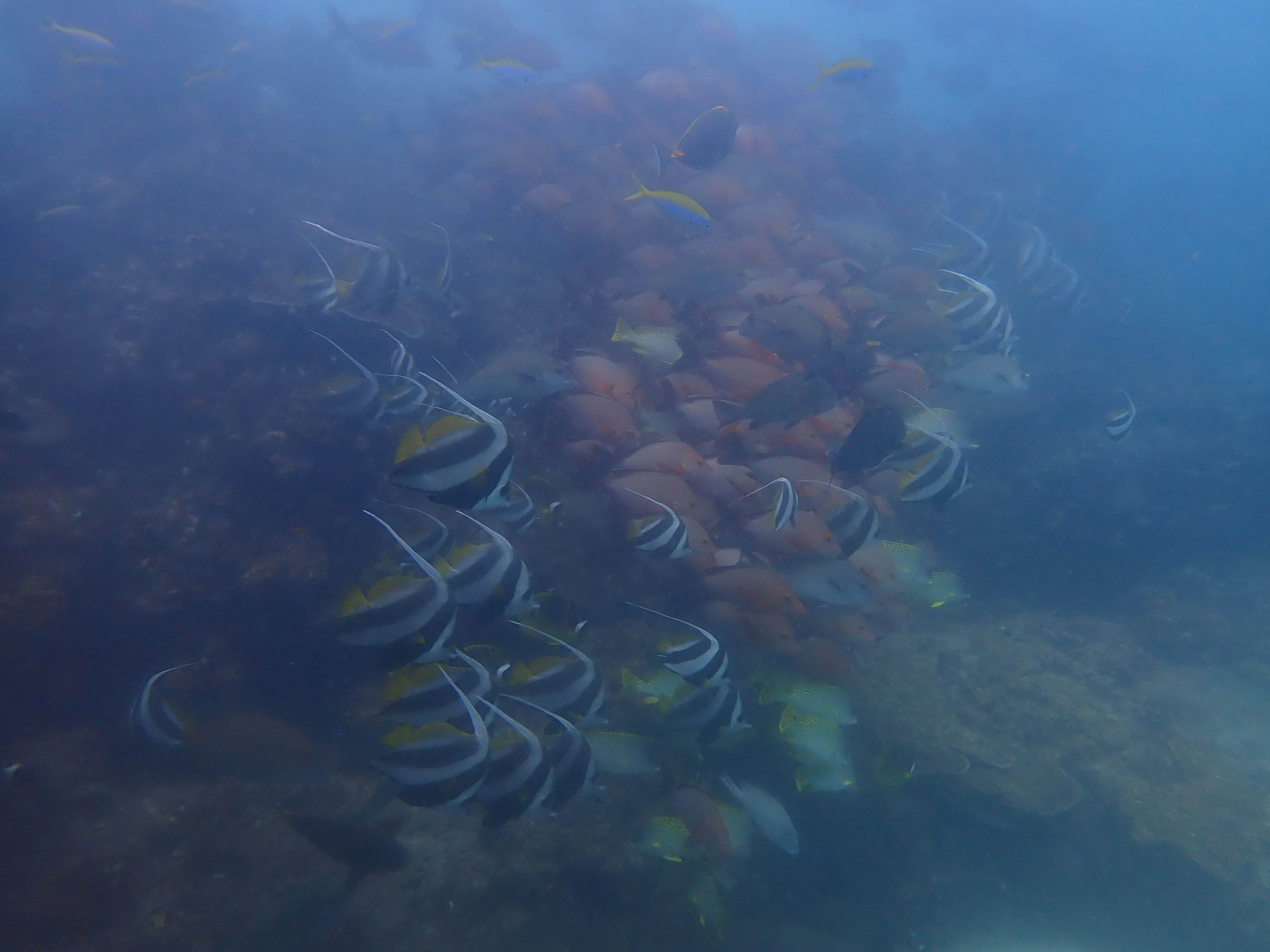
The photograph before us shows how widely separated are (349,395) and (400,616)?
2.39m

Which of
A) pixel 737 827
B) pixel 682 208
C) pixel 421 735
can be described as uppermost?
pixel 682 208

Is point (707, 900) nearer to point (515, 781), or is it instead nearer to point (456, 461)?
point (515, 781)

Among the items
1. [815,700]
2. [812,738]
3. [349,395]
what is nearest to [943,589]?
[815,700]

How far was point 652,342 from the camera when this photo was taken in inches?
170

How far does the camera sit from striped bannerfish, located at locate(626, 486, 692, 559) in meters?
3.12

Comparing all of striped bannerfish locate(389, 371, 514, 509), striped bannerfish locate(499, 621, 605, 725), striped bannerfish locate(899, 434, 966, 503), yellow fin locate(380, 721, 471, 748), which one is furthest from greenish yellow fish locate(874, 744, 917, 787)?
striped bannerfish locate(389, 371, 514, 509)

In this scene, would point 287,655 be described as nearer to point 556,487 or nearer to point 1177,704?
point 556,487

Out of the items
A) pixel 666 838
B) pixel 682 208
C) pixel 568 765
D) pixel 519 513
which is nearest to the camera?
pixel 568 765

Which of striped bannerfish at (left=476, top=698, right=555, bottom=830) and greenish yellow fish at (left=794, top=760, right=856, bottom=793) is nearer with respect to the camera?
striped bannerfish at (left=476, top=698, right=555, bottom=830)

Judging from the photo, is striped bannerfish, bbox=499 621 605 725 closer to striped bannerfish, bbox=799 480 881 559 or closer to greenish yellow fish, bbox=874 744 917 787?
striped bannerfish, bbox=799 480 881 559

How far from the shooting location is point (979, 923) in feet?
13.5

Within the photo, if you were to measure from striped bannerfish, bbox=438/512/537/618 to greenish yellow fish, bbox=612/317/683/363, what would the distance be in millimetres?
2258

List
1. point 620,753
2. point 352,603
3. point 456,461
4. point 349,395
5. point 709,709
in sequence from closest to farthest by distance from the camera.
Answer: point 456,461 → point 352,603 → point 709,709 → point 620,753 → point 349,395

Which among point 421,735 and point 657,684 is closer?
point 421,735
